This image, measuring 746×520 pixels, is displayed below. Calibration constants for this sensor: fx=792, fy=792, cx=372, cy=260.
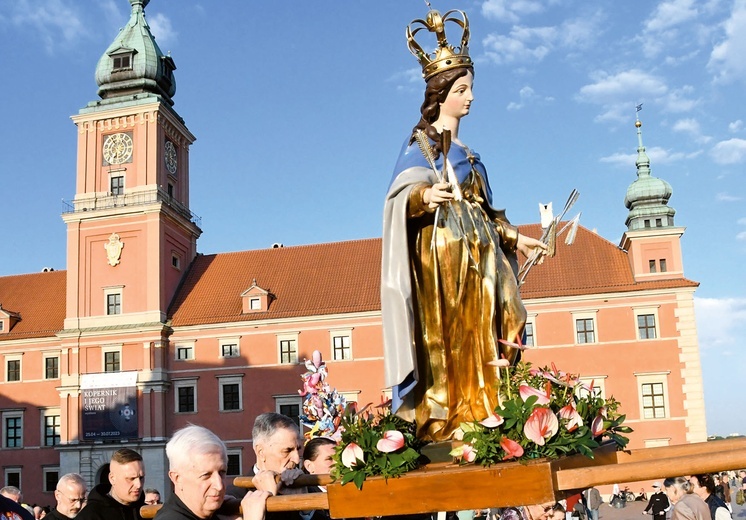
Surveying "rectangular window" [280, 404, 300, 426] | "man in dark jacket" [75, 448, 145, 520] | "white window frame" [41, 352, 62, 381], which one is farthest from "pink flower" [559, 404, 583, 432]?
"white window frame" [41, 352, 62, 381]

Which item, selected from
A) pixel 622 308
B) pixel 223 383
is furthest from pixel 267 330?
pixel 622 308

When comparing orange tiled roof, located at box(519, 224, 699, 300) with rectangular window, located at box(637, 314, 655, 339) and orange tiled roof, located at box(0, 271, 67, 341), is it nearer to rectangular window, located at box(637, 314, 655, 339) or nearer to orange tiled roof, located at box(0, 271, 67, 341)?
rectangular window, located at box(637, 314, 655, 339)

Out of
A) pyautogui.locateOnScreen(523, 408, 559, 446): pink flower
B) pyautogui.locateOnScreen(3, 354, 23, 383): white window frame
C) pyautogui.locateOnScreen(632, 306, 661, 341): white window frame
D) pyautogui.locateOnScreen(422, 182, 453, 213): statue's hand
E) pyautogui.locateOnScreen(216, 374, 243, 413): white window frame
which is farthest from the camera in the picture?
pyautogui.locateOnScreen(3, 354, 23, 383): white window frame

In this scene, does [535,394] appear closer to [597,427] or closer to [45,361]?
[597,427]

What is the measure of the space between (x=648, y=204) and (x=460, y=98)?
30.6 metres

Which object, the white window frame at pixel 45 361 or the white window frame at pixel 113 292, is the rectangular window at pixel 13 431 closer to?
the white window frame at pixel 45 361

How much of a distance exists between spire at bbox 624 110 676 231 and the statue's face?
29.8 m

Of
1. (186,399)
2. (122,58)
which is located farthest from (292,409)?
(122,58)

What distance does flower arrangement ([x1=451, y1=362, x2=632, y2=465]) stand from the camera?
2.57 meters

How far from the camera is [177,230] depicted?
36.5 metres

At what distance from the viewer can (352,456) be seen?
2734mm

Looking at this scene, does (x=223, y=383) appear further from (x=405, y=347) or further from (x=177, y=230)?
(x=405, y=347)

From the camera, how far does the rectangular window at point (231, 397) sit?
33.3m

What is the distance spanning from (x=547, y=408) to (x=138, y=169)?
34370 millimetres
